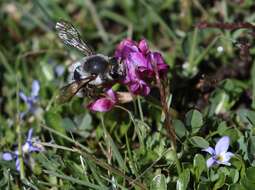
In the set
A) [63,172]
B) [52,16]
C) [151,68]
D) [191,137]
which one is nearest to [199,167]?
[191,137]

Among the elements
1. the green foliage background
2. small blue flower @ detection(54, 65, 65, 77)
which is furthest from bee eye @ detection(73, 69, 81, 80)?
small blue flower @ detection(54, 65, 65, 77)

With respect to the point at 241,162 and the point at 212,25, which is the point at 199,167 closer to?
the point at 241,162

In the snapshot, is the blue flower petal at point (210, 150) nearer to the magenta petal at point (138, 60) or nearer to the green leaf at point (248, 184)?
the green leaf at point (248, 184)

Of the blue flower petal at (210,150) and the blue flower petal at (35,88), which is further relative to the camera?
the blue flower petal at (35,88)

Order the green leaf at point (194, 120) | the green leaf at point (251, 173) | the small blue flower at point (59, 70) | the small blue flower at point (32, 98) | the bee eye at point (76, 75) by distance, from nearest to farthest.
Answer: the green leaf at point (251, 173) → the bee eye at point (76, 75) → the green leaf at point (194, 120) → the small blue flower at point (32, 98) → the small blue flower at point (59, 70)

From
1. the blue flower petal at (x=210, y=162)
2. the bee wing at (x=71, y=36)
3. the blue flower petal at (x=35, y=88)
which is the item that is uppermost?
the bee wing at (x=71, y=36)

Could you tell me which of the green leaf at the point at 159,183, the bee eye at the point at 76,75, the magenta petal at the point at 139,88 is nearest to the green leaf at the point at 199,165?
the green leaf at the point at 159,183

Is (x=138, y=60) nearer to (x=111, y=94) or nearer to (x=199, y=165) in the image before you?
(x=111, y=94)

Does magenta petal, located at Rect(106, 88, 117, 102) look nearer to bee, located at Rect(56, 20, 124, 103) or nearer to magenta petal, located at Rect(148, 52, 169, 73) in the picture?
bee, located at Rect(56, 20, 124, 103)
